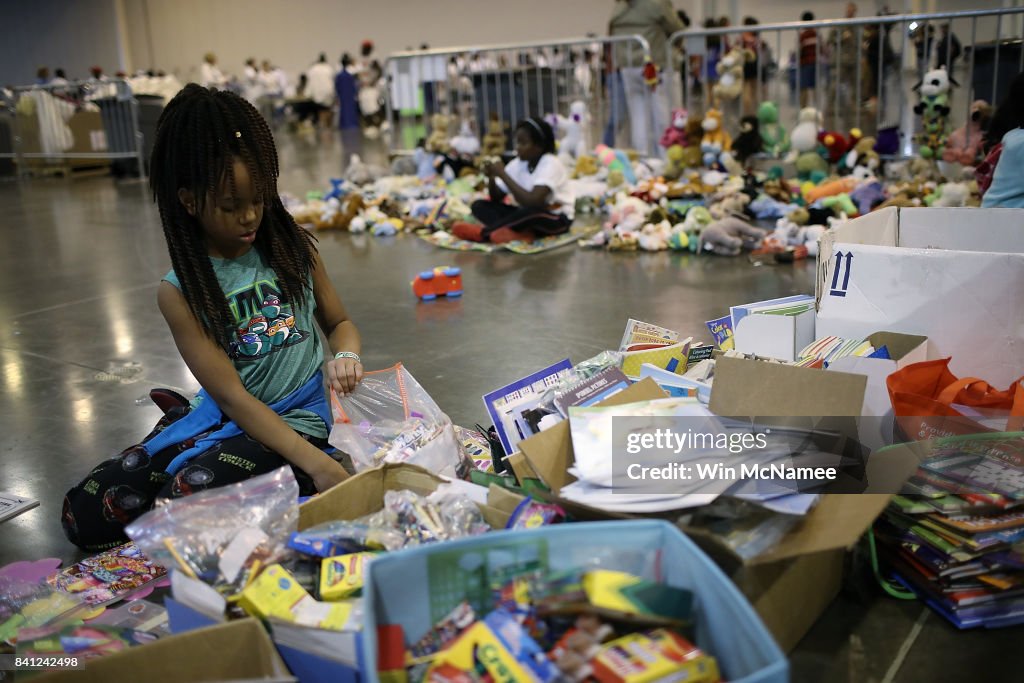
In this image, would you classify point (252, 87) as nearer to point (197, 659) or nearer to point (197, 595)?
point (197, 595)

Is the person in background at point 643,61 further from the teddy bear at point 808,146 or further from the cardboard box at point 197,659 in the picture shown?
the cardboard box at point 197,659

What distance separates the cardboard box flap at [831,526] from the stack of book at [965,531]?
0.19m

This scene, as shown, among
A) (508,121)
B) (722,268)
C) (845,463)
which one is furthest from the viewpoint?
(508,121)

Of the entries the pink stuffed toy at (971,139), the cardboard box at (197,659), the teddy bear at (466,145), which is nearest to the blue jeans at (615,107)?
the teddy bear at (466,145)

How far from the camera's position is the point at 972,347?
2.46m

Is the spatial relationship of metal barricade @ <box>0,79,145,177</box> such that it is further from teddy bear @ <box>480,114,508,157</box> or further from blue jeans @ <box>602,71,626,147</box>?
blue jeans @ <box>602,71,626,147</box>

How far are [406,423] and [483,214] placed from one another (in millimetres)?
4242

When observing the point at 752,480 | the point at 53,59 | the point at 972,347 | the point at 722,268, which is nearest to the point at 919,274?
the point at 972,347

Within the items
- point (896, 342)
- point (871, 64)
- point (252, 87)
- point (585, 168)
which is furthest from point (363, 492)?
point (252, 87)

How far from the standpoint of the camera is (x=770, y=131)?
8156 mm

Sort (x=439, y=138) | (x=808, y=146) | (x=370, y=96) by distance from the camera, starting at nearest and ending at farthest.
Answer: (x=808, y=146)
(x=439, y=138)
(x=370, y=96)

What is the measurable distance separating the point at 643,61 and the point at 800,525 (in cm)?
822

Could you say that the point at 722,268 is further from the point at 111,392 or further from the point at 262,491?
the point at 262,491

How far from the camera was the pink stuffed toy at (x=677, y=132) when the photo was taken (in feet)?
26.0
